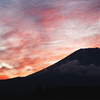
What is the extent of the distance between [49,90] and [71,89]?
1242 cm

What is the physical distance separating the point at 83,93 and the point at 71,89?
25.7ft

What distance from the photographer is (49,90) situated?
3418 inches

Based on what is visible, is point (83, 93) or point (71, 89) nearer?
point (83, 93)

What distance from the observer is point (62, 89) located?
85.1m

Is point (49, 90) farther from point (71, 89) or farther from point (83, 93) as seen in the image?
point (83, 93)

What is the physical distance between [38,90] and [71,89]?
14.4 metres

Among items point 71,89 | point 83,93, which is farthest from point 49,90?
point 83,93

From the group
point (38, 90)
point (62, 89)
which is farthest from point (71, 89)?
point (38, 90)

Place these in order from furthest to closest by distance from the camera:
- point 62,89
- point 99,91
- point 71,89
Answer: point 62,89 → point 71,89 → point 99,91

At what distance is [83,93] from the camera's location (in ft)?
234

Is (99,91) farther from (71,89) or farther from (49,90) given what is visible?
(49,90)

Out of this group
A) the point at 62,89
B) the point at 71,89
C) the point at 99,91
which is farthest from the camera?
the point at 62,89

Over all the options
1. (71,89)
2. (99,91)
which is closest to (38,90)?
(71,89)

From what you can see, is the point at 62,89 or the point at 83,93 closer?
the point at 83,93
